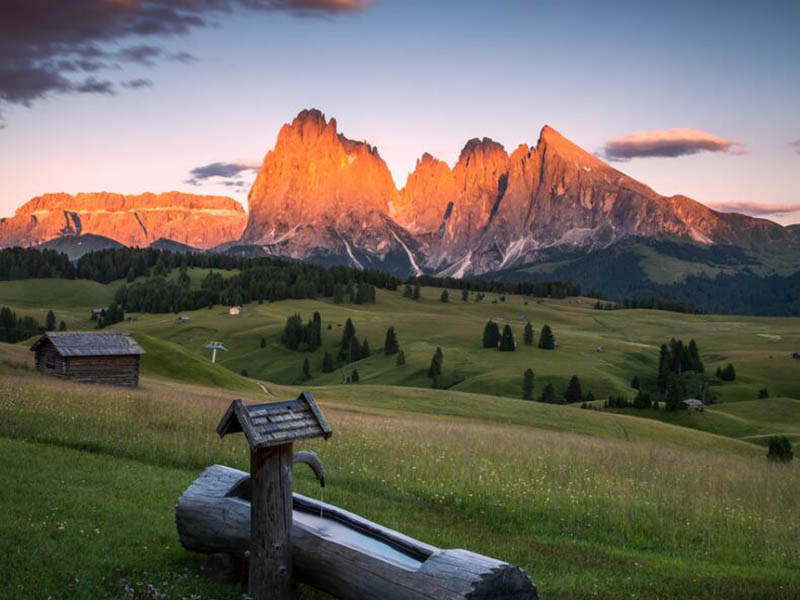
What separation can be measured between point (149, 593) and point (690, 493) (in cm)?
1624

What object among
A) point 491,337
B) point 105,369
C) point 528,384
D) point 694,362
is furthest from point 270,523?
point 491,337

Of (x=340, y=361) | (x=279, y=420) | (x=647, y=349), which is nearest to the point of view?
(x=279, y=420)

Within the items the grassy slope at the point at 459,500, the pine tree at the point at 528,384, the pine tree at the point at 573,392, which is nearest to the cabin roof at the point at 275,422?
the grassy slope at the point at 459,500

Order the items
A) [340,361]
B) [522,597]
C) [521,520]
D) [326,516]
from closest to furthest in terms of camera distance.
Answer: [522,597] → [326,516] → [521,520] → [340,361]

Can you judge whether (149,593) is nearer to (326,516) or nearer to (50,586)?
(50,586)

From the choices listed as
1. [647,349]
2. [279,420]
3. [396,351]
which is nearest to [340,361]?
[396,351]

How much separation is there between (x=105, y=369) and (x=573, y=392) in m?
83.3

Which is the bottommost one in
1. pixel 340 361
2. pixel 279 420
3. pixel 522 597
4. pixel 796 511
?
pixel 340 361

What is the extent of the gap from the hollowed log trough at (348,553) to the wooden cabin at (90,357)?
1807 inches

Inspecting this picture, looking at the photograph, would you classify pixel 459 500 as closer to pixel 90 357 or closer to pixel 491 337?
pixel 90 357

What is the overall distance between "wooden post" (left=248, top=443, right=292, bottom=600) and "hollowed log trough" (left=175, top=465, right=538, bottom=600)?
38cm

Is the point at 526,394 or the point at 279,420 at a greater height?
the point at 279,420

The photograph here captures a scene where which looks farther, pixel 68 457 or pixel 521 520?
pixel 68 457

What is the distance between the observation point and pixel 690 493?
2088 centimetres
